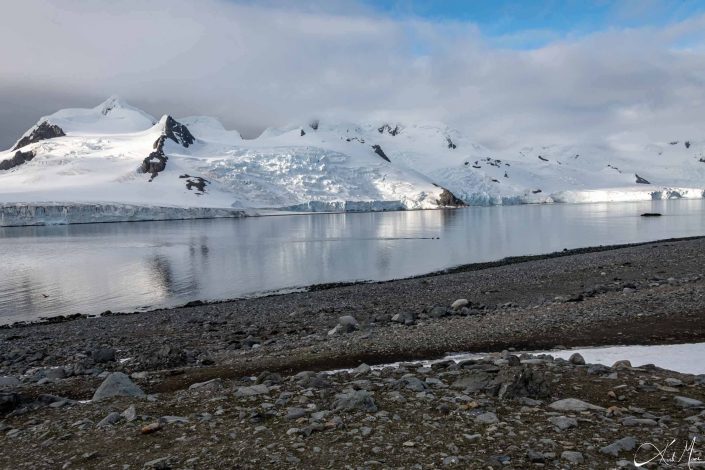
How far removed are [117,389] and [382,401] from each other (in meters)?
4.49

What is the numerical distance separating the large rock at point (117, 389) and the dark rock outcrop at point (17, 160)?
677 ft

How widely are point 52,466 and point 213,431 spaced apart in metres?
1.71

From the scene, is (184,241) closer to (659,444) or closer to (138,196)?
(659,444)

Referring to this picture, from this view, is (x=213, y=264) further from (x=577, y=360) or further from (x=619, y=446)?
(x=619, y=446)

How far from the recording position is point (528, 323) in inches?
543

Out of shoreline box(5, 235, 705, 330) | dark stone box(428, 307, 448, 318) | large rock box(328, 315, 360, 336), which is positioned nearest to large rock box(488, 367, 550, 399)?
large rock box(328, 315, 360, 336)

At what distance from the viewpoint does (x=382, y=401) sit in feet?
23.6

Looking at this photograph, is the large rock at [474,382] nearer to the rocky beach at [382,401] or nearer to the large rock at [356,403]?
the rocky beach at [382,401]

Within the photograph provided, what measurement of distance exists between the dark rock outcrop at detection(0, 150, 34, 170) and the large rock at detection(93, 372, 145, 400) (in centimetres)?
20641

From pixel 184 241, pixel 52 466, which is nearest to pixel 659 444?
pixel 52 466

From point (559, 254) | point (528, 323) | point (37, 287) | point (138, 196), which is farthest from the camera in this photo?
point (138, 196)

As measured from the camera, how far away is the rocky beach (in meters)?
5.54

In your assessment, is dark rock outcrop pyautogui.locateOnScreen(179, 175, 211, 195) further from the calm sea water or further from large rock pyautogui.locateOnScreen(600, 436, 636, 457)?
large rock pyautogui.locateOnScreen(600, 436, 636, 457)

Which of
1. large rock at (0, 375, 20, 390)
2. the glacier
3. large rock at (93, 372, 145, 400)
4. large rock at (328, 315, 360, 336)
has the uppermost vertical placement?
the glacier
